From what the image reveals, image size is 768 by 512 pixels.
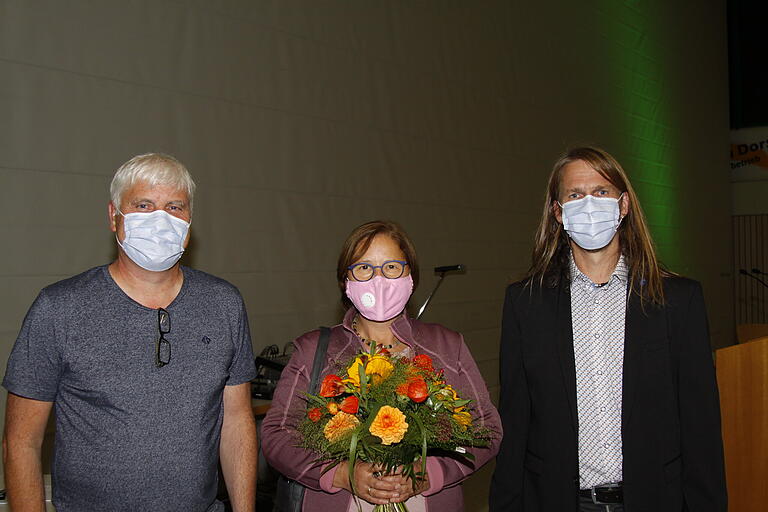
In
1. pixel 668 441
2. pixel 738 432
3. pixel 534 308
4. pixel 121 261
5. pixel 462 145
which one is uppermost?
pixel 462 145

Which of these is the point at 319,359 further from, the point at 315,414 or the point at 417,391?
the point at 417,391

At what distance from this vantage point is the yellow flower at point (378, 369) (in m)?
1.62

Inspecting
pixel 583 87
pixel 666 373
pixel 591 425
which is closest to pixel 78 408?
pixel 591 425

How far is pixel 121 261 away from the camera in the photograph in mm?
1840

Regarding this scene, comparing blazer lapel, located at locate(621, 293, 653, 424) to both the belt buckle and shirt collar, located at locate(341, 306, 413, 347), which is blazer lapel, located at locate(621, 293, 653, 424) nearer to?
the belt buckle

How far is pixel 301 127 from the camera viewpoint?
4457 millimetres

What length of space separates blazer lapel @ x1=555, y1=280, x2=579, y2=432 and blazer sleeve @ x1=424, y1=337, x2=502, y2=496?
0.21m

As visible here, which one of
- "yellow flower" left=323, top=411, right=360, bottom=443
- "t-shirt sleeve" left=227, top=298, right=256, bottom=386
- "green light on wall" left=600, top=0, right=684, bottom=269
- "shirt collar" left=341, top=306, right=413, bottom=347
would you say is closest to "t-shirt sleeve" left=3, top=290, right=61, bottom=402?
"t-shirt sleeve" left=227, top=298, right=256, bottom=386

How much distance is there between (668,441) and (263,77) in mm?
3171

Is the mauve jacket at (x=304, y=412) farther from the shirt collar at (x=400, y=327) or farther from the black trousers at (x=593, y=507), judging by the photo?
the black trousers at (x=593, y=507)

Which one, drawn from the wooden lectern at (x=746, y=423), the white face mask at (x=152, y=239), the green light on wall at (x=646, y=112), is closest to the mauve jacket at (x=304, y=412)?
the white face mask at (x=152, y=239)

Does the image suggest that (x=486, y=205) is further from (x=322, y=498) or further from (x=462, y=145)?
(x=322, y=498)

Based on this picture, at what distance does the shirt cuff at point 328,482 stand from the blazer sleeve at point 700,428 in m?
0.95

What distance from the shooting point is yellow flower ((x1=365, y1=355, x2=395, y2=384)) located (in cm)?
162
